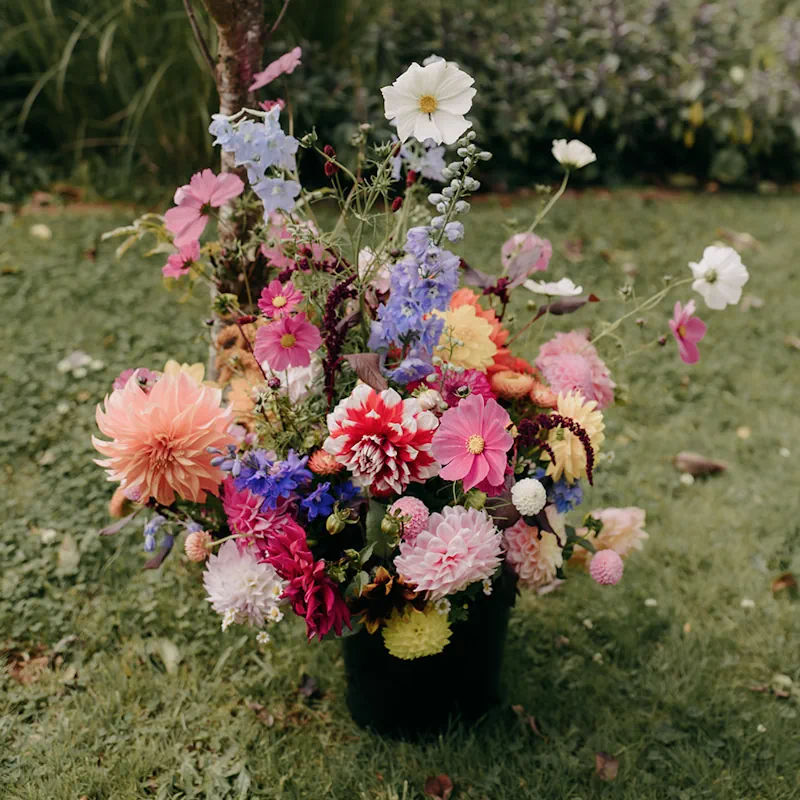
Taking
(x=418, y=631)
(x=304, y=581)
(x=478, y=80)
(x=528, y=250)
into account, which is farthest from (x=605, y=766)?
(x=478, y=80)

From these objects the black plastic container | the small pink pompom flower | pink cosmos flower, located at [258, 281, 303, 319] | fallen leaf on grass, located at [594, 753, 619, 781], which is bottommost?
fallen leaf on grass, located at [594, 753, 619, 781]

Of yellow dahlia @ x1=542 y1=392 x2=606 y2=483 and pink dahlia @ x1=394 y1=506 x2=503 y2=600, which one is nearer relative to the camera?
pink dahlia @ x1=394 y1=506 x2=503 y2=600

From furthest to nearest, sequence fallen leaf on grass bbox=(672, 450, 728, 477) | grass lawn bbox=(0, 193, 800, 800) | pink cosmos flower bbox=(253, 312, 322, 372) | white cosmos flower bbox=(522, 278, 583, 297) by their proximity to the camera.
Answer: fallen leaf on grass bbox=(672, 450, 728, 477) < grass lawn bbox=(0, 193, 800, 800) < white cosmos flower bbox=(522, 278, 583, 297) < pink cosmos flower bbox=(253, 312, 322, 372)

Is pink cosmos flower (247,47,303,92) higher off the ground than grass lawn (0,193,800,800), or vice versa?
pink cosmos flower (247,47,303,92)

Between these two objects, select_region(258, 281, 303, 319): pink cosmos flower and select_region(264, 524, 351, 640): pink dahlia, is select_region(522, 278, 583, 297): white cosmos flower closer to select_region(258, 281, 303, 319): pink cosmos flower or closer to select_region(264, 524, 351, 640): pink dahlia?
select_region(258, 281, 303, 319): pink cosmos flower

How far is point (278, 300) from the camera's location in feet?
4.60

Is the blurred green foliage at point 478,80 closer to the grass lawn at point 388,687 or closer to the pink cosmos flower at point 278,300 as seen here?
the grass lawn at point 388,687

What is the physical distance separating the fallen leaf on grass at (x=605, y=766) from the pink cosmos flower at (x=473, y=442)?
79 centimetres

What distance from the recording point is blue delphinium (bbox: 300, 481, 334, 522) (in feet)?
4.56

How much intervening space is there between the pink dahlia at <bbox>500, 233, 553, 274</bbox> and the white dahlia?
2.37 ft

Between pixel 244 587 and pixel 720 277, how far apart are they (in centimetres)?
97

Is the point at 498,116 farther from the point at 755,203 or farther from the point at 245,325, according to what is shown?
the point at 245,325

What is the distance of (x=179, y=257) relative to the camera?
160cm

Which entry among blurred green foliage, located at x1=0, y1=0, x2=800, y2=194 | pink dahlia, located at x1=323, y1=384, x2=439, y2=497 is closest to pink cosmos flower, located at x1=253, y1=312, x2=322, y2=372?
pink dahlia, located at x1=323, y1=384, x2=439, y2=497
